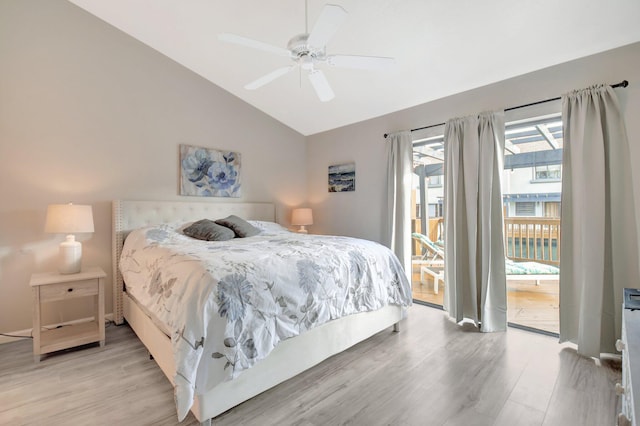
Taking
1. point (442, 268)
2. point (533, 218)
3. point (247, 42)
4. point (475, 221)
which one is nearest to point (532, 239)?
point (533, 218)

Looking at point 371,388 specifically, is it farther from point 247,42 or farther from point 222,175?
point 222,175

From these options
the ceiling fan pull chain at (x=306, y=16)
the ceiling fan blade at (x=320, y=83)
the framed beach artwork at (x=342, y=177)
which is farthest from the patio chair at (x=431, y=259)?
the ceiling fan pull chain at (x=306, y=16)

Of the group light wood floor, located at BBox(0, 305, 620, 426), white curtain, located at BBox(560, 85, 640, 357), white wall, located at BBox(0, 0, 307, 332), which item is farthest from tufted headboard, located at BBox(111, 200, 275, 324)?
white curtain, located at BBox(560, 85, 640, 357)

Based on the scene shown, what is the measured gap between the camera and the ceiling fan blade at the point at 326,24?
1.55 meters

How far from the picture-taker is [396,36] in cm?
260

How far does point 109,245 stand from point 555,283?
4668 mm

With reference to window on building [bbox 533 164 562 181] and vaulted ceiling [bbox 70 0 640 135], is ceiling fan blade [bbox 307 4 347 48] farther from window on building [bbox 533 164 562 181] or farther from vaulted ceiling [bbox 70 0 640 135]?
window on building [bbox 533 164 562 181]

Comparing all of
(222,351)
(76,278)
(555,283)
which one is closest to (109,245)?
(76,278)

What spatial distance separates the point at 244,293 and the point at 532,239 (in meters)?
2.98

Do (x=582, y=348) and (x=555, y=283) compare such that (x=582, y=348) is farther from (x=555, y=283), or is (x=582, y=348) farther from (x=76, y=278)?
(x=76, y=278)

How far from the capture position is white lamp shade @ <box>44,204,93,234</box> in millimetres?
2445

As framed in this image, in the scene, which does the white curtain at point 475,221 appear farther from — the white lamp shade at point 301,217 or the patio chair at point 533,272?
the white lamp shade at point 301,217

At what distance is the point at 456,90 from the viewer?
3162 mm

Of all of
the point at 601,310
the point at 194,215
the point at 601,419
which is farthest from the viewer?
the point at 194,215
